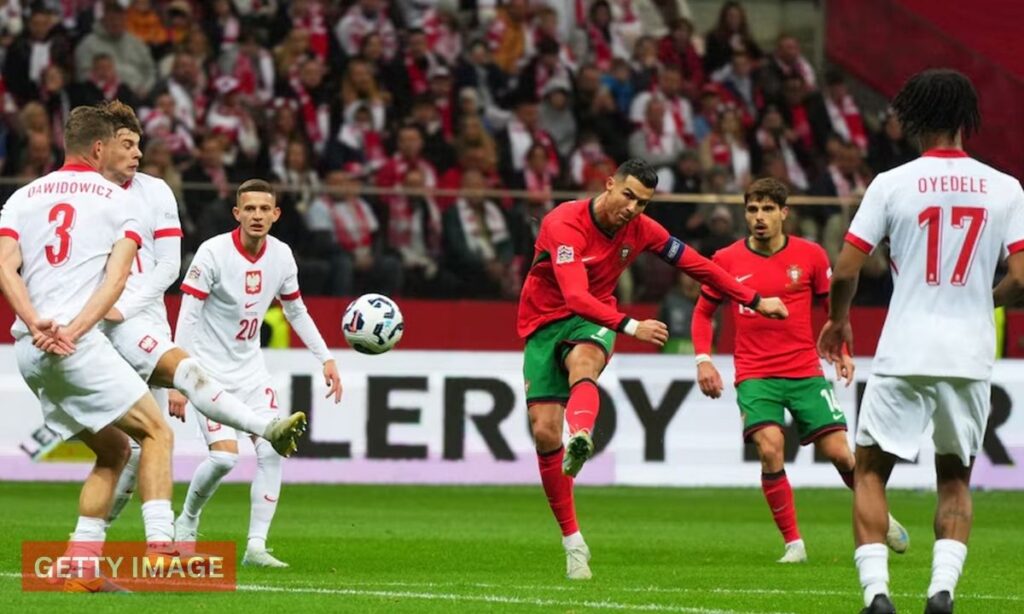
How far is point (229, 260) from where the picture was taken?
11789 mm

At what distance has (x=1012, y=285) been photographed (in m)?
7.99

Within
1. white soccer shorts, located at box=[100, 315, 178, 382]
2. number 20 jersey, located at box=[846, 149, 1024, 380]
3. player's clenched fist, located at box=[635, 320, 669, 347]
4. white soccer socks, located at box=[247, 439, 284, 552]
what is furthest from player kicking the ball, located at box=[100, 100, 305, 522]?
number 20 jersey, located at box=[846, 149, 1024, 380]

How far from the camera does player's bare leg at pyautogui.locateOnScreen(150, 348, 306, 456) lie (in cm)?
961

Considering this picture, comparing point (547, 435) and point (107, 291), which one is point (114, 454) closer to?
point (107, 291)

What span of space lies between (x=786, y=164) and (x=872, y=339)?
3.22 m

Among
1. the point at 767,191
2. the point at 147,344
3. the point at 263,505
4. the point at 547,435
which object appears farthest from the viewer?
the point at 767,191

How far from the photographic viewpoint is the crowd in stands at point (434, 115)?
20297 millimetres

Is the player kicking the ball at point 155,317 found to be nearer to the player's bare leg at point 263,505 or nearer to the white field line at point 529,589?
the white field line at point 529,589

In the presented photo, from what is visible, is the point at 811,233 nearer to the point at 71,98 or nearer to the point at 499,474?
the point at 499,474

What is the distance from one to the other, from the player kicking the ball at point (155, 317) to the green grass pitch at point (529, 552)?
833 mm

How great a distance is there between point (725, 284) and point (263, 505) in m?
3.01

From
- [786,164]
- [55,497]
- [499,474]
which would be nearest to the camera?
[55,497]

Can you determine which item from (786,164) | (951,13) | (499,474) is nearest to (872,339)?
(786,164)

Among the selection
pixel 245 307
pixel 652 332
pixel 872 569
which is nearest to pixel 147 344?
pixel 245 307
